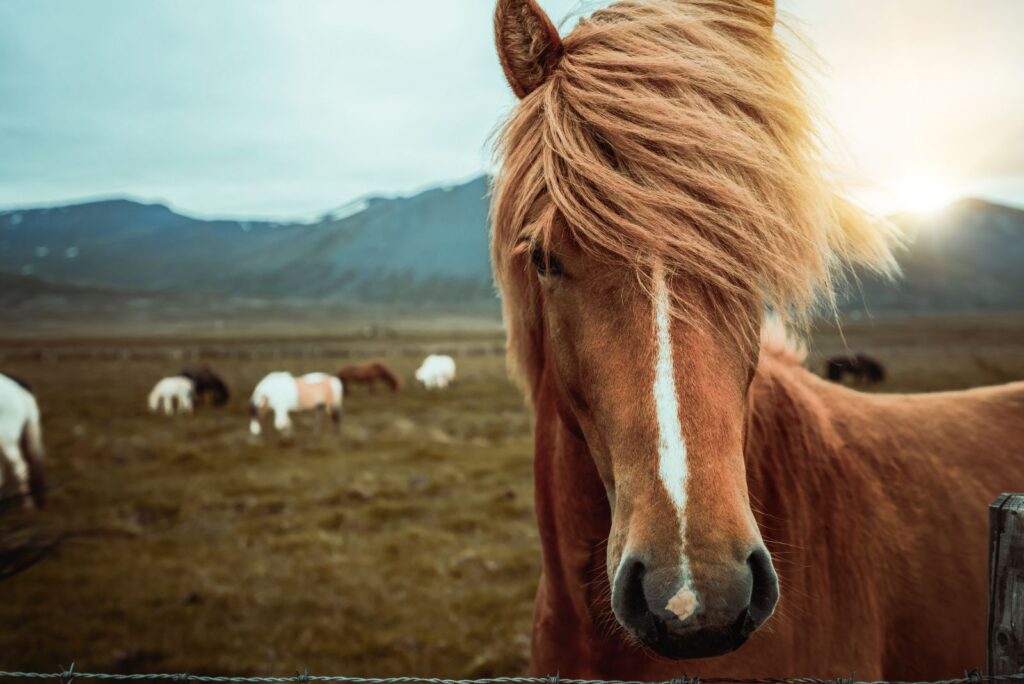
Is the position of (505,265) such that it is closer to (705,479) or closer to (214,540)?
(705,479)

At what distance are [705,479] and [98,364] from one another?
44.1m

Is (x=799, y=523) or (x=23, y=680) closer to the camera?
(x=799, y=523)

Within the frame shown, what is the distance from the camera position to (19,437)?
8.83m

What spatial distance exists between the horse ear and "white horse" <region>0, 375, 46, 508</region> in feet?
32.8

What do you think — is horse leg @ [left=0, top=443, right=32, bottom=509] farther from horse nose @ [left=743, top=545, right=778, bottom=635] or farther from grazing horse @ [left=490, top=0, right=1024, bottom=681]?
horse nose @ [left=743, top=545, right=778, bottom=635]

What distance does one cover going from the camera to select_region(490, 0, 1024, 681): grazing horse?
4.11 feet

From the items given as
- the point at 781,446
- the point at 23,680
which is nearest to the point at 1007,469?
the point at 781,446

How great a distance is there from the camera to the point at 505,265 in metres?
1.94

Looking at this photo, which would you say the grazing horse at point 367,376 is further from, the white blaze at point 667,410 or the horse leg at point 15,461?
the white blaze at point 667,410

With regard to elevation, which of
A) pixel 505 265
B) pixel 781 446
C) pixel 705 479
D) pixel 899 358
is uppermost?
pixel 505 265

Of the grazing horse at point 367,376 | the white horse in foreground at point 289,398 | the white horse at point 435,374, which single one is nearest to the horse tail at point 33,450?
the white horse in foreground at point 289,398

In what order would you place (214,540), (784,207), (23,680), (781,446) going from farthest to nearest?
(214,540), (23,680), (781,446), (784,207)

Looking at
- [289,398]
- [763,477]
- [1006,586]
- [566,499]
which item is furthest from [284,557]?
[289,398]

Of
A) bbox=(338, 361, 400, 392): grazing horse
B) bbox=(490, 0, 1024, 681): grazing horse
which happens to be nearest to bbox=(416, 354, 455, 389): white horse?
bbox=(338, 361, 400, 392): grazing horse
